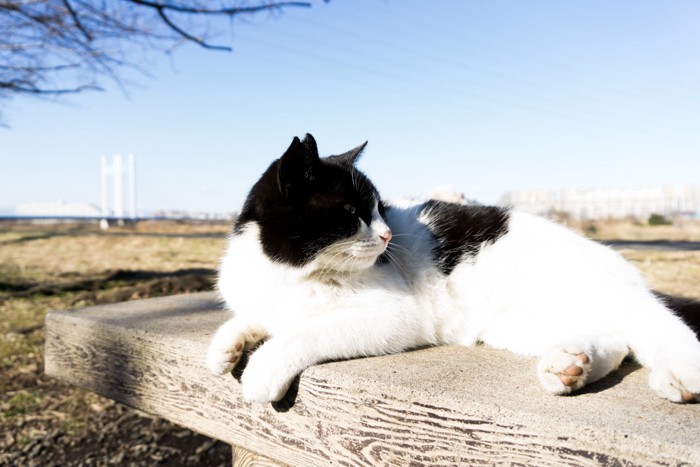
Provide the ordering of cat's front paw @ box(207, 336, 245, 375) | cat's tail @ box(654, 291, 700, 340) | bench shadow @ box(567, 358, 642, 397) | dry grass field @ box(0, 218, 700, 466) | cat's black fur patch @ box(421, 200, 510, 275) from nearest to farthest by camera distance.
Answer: bench shadow @ box(567, 358, 642, 397), cat's front paw @ box(207, 336, 245, 375), cat's tail @ box(654, 291, 700, 340), cat's black fur patch @ box(421, 200, 510, 275), dry grass field @ box(0, 218, 700, 466)

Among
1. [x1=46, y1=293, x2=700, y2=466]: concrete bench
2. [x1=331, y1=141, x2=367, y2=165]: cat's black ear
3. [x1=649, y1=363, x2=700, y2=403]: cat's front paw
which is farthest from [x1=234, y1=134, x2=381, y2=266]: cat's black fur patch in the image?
[x1=649, y1=363, x2=700, y2=403]: cat's front paw

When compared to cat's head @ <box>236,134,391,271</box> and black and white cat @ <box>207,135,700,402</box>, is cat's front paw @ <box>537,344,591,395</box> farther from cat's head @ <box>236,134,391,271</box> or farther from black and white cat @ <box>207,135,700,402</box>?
cat's head @ <box>236,134,391,271</box>

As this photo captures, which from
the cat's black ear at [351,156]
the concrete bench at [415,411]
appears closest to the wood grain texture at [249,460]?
the concrete bench at [415,411]

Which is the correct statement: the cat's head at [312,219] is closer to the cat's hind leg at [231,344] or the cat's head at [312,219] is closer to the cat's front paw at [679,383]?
the cat's hind leg at [231,344]

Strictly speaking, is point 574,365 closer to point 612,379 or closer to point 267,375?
point 612,379

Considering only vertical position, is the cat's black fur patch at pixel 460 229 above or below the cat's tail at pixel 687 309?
above

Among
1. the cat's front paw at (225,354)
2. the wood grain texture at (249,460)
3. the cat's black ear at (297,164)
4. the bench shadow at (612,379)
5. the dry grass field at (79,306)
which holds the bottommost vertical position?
the dry grass field at (79,306)

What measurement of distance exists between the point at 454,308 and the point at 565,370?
55cm

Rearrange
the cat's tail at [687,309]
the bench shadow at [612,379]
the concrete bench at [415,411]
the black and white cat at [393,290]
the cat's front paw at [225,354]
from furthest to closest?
the cat's tail at [687,309] < the cat's front paw at [225,354] < the black and white cat at [393,290] < the bench shadow at [612,379] < the concrete bench at [415,411]

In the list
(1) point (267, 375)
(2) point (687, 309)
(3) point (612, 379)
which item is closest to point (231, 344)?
(1) point (267, 375)

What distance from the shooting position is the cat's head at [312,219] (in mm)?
1340

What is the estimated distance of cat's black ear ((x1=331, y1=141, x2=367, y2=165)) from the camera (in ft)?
5.43

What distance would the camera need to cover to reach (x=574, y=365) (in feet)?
3.31

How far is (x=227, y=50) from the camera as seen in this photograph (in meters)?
4.36
